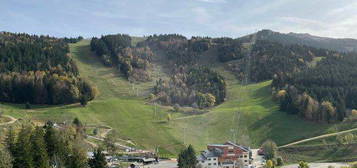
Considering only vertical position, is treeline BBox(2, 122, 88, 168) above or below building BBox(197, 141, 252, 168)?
above

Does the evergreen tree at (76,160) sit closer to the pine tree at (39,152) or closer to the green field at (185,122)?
the pine tree at (39,152)

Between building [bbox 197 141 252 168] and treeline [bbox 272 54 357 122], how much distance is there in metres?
37.4

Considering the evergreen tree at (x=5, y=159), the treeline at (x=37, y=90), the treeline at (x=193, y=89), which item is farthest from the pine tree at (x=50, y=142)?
the treeline at (x=193, y=89)

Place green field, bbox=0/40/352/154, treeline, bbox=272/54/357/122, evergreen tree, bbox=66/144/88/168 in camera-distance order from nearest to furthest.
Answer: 1. evergreen tree, bbox=66/144/88/168
2. green field, bbox=0/40/352/154
3. treeline, bbox=272/54/357/122

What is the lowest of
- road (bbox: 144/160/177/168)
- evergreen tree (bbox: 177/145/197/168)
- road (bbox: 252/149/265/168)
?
road (bbox: 252/149/265/168)

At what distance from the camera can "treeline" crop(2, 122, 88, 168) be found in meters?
45.3

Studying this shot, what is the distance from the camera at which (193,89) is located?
480 ft

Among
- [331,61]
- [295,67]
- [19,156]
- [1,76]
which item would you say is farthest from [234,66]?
[19,156]

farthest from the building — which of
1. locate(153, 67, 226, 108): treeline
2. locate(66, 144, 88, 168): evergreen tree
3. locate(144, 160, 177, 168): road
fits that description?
locate(153, 67, 226, 108): treeline

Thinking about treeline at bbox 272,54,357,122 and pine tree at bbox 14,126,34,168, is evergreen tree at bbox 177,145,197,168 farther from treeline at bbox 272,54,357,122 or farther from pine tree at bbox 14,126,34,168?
treeline at bbox 272,54,357,122

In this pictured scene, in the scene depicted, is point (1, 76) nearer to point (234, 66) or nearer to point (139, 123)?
point (139, 123)

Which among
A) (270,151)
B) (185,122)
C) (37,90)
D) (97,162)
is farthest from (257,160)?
(37,90)

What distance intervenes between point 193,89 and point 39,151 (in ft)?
336

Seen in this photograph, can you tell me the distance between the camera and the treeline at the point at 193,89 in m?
135
